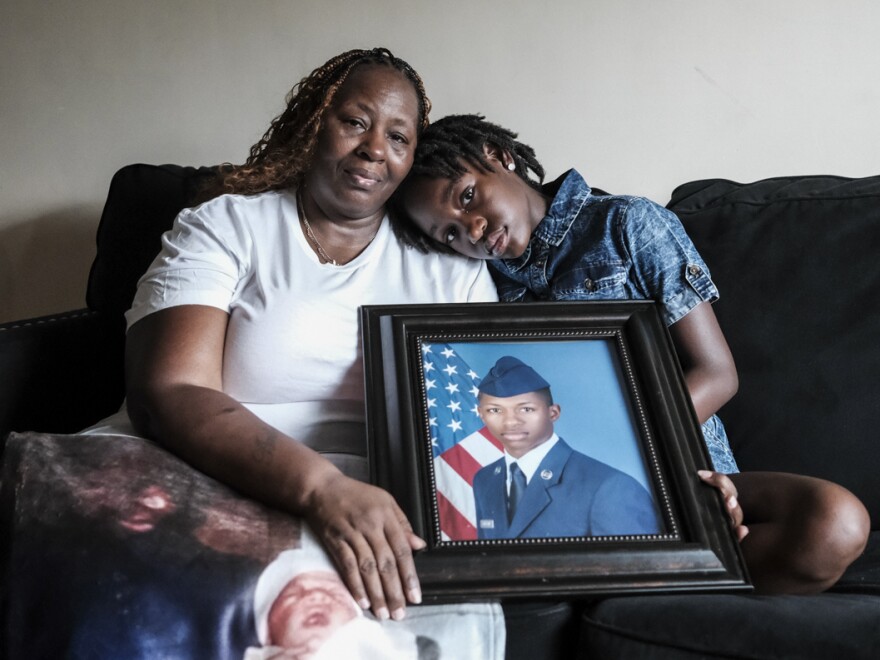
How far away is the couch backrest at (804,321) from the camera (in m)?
1.35

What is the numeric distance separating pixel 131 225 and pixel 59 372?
0.35 m

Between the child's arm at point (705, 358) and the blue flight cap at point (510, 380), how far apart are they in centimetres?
30

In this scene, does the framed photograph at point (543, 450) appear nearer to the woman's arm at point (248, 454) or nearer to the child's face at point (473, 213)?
the woman's arm at point (248, 454)

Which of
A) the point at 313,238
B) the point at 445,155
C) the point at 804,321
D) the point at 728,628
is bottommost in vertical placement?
the point at 728,628

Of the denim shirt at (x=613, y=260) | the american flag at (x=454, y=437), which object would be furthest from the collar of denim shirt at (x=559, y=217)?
the american flag at (x=454, y=437)

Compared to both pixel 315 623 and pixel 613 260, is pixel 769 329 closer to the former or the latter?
pixel 613 260

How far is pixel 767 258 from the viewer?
145 cm

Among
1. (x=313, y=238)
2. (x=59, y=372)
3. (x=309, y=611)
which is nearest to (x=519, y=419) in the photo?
(x=309, y=611)

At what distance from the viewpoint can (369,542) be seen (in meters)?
0.89

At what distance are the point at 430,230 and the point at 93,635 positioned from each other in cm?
83

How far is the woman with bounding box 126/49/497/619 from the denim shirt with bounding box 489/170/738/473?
107 millimetres

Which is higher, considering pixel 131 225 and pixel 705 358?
pixel 131 225

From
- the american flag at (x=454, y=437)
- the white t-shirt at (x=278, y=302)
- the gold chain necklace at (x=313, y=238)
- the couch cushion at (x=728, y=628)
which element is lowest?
the couch cushion at (x=728, y=628)

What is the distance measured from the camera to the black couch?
1.34 m
